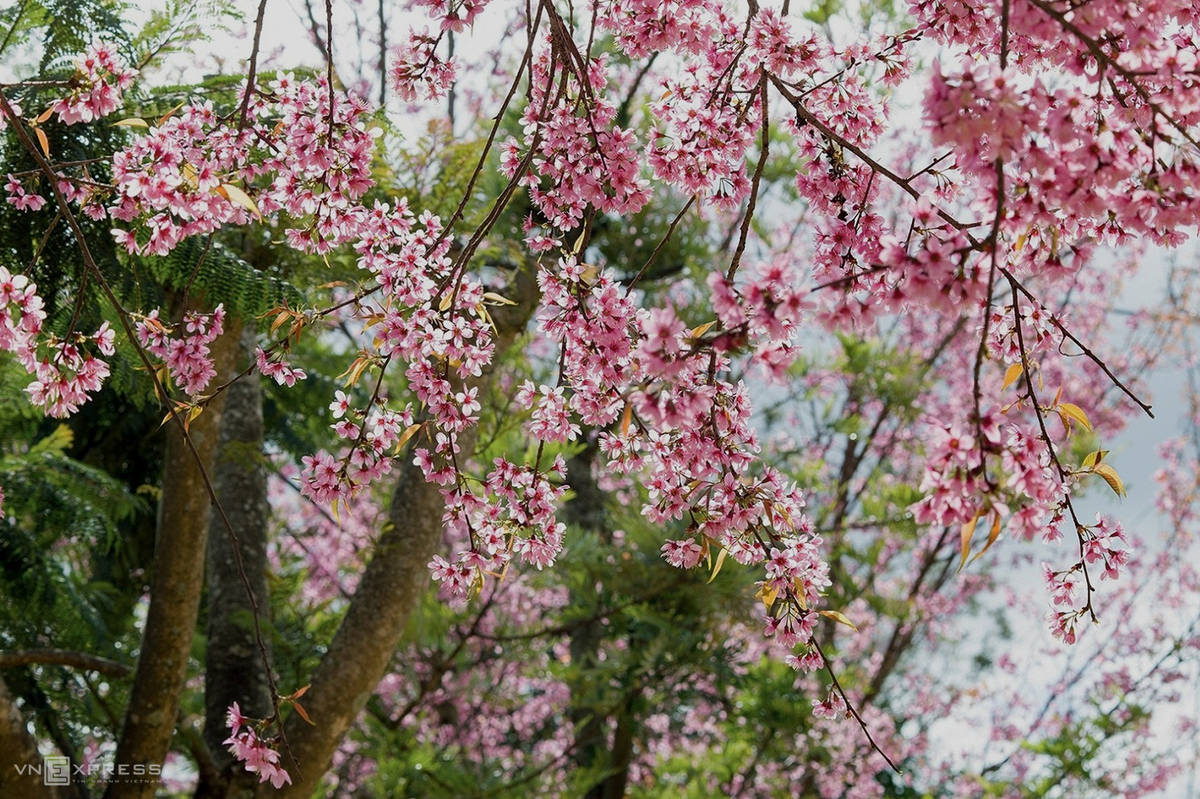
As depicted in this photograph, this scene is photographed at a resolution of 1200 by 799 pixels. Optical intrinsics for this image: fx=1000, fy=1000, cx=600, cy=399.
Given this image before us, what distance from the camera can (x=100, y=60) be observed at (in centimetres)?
150

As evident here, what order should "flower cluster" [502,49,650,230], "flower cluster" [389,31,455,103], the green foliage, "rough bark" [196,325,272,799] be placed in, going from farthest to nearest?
Result: "rough bark" [196,325,272,799]
the green foliage
"flower cluster" [389,31,455,103]
"flower cluster" [502,49,650,230]

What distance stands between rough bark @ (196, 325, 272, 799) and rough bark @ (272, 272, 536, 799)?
14 centimetres

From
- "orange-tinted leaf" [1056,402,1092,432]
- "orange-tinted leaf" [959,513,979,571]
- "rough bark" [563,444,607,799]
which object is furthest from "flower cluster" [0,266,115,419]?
"rough bark" [563,444,607,799]

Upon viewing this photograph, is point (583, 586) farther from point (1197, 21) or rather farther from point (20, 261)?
point (1197, 21)

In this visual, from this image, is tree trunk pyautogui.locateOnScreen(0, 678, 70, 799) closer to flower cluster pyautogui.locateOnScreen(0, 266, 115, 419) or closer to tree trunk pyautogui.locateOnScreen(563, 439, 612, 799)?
flower cluster pyautogui.locateOnScreen(0, 266, 115, 419)

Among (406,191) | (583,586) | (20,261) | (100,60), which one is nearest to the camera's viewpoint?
(100,60)

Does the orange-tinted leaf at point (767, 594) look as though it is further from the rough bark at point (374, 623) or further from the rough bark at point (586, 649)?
the rough bark at point (586, 649)

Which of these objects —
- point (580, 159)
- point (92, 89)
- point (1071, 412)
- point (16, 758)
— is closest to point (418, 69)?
point (580, 159)

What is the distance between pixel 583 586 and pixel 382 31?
2.64m

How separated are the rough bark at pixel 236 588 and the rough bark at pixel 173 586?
16cm

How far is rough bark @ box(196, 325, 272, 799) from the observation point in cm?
261

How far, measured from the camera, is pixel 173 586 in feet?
8.15

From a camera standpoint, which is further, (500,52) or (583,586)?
(500,52)

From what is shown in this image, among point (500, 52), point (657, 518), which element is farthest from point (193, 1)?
point (500, 52)
